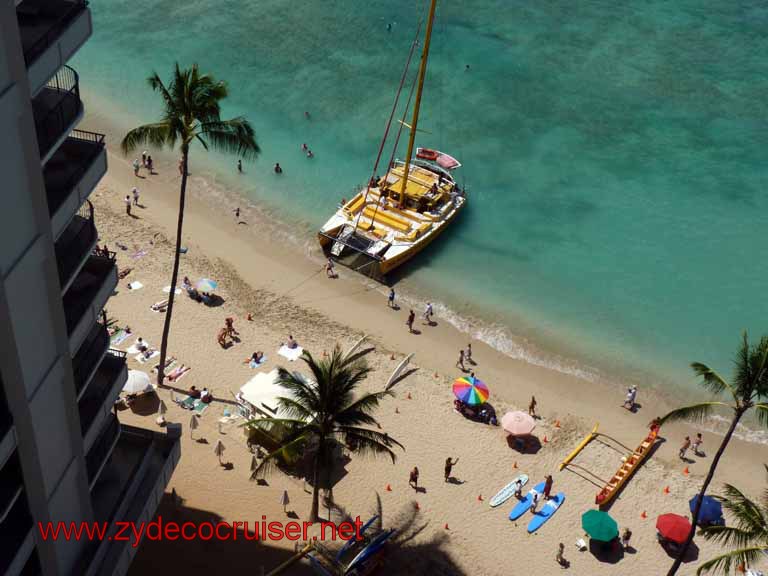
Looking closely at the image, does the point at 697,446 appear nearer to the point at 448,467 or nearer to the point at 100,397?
the point at 448,467

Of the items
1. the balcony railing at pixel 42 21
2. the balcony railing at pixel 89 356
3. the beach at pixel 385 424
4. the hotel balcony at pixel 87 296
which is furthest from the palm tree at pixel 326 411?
the balcony railing at pixel 42 21

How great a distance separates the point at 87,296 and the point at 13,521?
6302 millimetres

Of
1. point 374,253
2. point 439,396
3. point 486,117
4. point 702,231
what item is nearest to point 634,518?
point 439,396

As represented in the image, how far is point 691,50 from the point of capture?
8706 cm

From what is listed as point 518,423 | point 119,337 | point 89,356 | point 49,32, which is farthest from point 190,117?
point 518,423

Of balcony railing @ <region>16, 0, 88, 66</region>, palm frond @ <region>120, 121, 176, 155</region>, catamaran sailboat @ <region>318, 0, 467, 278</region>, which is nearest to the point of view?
balcony railing @ <region>16, 0, 88, 66</region>

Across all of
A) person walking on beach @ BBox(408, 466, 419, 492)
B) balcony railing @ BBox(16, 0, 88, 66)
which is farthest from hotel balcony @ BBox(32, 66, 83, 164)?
person walking on beach @ BBox(408, 466, 419, 492)

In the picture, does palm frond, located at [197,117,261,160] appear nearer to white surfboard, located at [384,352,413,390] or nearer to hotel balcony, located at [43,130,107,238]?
white surfboard, located at [384,352,413,390]

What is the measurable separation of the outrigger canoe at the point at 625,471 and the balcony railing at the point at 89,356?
2526 centimetres

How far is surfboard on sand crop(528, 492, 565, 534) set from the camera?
41469mm

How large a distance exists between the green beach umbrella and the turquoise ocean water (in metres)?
14.5

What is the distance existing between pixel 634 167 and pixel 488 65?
18.6 m

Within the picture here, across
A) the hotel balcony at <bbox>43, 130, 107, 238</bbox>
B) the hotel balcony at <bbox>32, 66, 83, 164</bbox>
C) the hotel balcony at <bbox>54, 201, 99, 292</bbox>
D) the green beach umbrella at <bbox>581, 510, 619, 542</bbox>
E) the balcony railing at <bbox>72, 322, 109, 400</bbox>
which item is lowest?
the green beach umbrella at <bbox>581, 510, 619, 542</bbox>

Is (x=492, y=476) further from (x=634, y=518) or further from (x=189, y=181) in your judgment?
(x=189, y=181)
